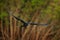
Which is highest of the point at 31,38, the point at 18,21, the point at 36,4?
the point at 36,4

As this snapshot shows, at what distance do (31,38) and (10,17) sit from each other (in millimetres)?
417

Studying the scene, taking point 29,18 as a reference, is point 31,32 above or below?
below

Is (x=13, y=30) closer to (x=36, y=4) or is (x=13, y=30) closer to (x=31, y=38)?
(x=31, y=38)

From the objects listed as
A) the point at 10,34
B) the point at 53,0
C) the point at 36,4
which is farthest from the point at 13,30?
the point at 53,0

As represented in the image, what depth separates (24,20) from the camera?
3109mm

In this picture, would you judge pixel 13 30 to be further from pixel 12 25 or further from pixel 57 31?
pixel 57 31

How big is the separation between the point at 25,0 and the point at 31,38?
0.54m

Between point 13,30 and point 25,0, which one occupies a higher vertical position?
point 25,0

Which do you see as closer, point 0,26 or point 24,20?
point 24,20

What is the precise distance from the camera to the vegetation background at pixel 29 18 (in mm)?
3197

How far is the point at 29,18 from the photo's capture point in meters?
3.23

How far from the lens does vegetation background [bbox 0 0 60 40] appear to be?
3.20 m

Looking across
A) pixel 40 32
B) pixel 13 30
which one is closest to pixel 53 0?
pixel 40 32

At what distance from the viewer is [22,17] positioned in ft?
10.6
